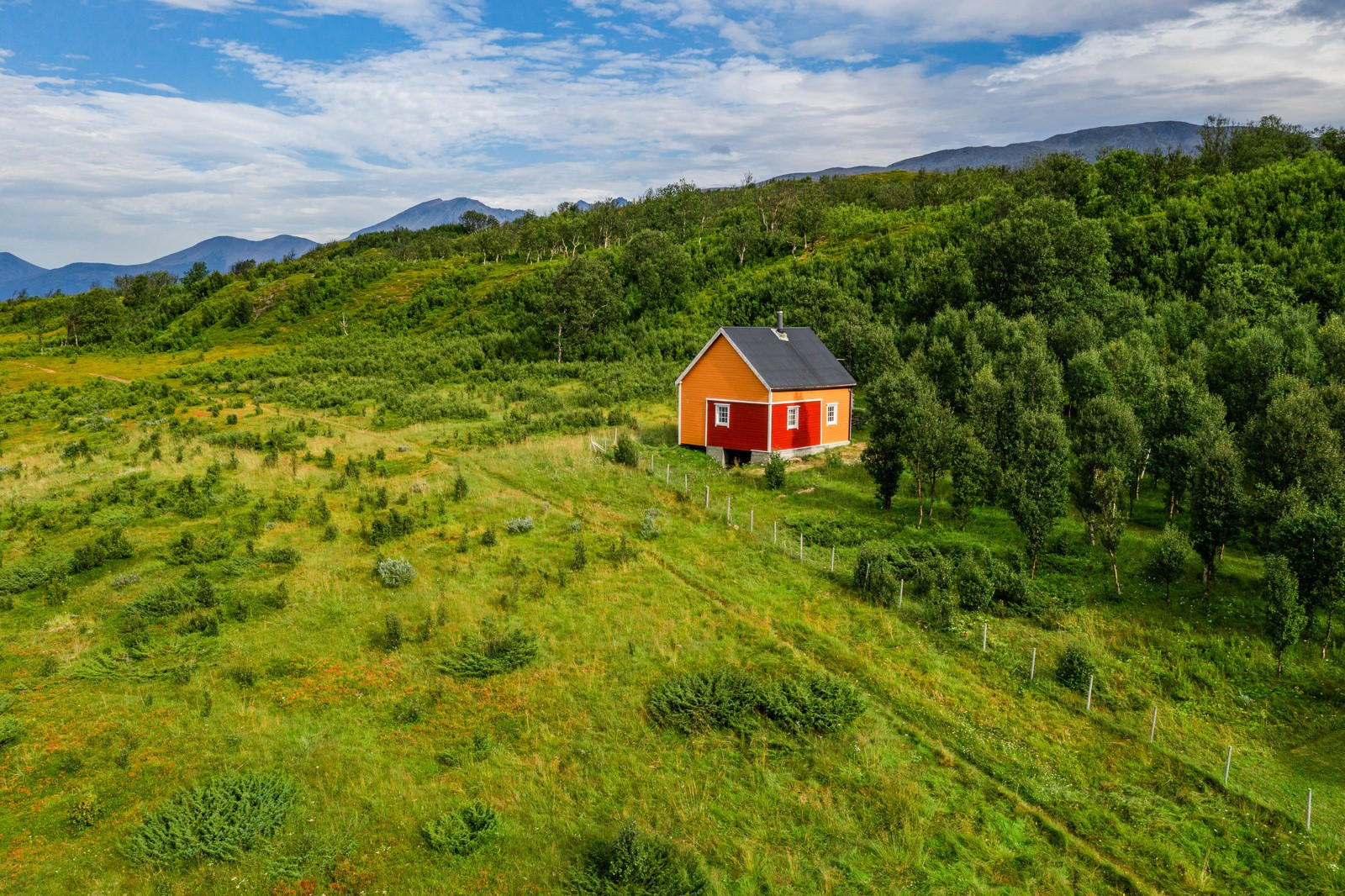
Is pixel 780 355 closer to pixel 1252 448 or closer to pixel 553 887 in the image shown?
pixel 1252 448

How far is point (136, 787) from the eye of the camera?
1293 cm

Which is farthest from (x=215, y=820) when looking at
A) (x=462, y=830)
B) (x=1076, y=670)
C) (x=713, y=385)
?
(x=713, y=385)

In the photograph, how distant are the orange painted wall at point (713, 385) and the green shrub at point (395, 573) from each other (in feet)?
64.0

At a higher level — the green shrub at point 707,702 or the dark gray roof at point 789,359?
the dark gray roof at point 789,359

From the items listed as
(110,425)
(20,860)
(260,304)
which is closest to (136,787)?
(20,860)

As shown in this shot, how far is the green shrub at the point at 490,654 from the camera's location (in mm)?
16922

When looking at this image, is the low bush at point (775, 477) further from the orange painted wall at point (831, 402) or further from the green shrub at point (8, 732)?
the green shrub at point (8, 732)

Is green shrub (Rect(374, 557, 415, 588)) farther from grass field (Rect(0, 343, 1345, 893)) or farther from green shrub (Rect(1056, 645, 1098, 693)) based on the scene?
green shrub (Rect(1056, 645, 1098, 693))

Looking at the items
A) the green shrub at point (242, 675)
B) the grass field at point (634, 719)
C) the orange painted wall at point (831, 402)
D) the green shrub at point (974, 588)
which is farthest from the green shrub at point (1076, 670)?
the orange painted wall at point (831, 402)

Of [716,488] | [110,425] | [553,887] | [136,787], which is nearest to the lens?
[553,887]

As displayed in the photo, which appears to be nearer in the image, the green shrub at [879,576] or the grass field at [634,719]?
the grass field at [634,719]

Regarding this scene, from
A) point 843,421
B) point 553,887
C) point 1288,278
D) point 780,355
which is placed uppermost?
point 1288,278

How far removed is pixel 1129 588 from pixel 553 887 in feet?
63.2

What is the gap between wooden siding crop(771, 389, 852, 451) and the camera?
35.9 m
